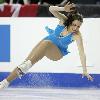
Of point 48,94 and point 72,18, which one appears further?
point 48,94

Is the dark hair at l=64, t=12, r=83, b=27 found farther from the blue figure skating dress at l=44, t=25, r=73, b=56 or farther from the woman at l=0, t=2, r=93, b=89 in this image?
the blue figure skating dress at l=44, t=25, r=73, b=56

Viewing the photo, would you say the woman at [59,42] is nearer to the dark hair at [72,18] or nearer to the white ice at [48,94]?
the dark hair at [72,18]

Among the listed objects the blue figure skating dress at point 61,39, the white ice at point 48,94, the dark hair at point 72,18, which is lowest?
the white ice at point 48,94

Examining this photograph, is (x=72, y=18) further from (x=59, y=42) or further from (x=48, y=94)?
(x=48, y=94)

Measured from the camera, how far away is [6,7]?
812cm

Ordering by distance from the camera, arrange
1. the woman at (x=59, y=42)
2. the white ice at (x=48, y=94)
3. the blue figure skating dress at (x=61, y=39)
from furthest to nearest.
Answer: the white ice at (x=48, y=94) → the blue figure skating dress at (x=61, y=39) → the woman at (x=59, y=42)

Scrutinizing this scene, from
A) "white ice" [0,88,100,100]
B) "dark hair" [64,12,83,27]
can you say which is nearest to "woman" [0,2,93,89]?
"dark hair" [64,12,83,27]

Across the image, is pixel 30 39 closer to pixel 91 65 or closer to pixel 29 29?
pixel 29 29

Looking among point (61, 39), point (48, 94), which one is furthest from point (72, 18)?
point (48, 94)

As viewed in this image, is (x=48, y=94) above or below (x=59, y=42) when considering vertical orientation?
below

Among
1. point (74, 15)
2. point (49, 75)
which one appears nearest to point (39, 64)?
point (49, 75)

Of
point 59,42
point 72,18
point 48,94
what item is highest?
point 72,18

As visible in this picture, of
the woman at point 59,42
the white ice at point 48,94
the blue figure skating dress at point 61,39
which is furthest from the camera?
the white ice at point 48,94

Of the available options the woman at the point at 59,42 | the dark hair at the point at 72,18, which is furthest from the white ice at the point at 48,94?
the dark hair at the point at 72,18
